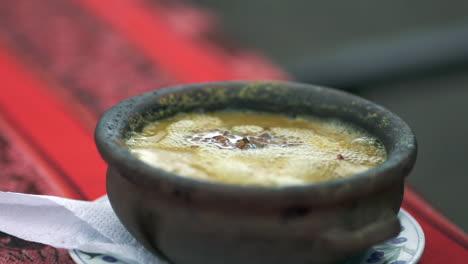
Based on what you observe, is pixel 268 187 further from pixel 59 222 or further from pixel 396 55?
pixel 396 55

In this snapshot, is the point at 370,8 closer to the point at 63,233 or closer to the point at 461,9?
the point at 461,9

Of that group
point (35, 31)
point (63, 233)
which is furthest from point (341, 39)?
point (63, 233)

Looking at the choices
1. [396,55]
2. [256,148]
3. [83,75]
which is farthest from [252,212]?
[396,55]

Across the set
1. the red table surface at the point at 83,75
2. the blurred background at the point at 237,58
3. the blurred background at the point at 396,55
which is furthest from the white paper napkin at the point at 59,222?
the blurred background at the point at 396,55

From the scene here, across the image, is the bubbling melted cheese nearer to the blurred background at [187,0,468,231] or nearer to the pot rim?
the pot rim

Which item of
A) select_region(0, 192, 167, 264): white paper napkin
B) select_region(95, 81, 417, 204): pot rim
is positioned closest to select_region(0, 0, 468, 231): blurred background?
select_region(0, 192, 167, 264): white paper napkin
